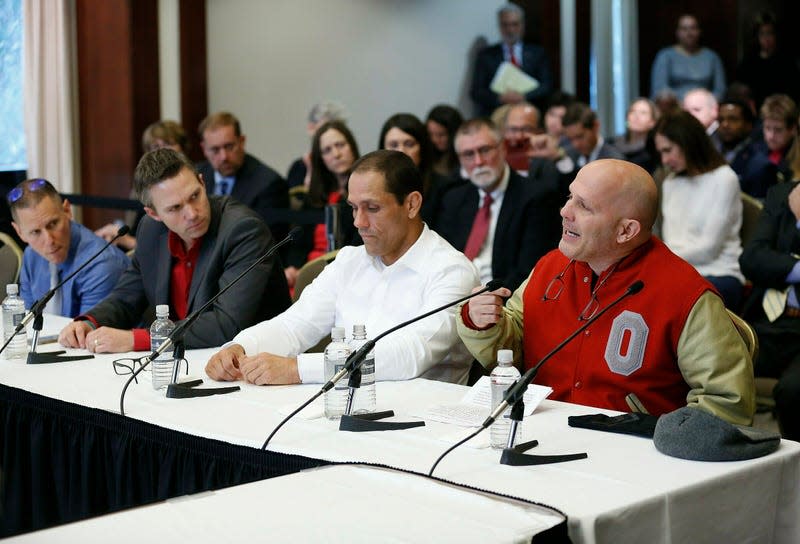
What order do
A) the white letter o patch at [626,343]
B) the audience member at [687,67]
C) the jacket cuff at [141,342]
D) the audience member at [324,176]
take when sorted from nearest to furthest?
the white letter o patch at [626,343]
the jacket cuff at [141,342]
the audience member at [324,176]
the audience member at [687,67]

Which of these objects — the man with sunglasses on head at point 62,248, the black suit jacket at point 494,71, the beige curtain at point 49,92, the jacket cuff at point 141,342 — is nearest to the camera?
the jacket cuff at point 141,342

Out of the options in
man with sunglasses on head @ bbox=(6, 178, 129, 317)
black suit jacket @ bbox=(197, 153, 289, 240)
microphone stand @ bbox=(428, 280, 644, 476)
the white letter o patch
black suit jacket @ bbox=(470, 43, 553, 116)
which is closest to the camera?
microphone stand @ bbox=(428, 280, 644, 476)

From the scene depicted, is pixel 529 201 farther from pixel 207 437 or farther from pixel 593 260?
pixel 207 437

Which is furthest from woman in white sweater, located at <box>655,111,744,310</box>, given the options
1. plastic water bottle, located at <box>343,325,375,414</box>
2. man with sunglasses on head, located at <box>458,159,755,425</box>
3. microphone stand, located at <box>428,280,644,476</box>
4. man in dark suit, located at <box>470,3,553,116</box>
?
man in dark suit, located at <box>470,3,553,116</box>

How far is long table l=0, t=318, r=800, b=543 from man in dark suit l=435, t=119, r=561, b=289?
2.09 metres

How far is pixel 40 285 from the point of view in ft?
14.0

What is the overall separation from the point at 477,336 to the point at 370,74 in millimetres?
6324

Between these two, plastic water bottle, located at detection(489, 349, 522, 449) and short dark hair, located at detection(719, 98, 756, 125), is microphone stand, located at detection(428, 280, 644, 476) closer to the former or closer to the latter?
plastic water bottle, located at detection(489, 349, 522, 449)

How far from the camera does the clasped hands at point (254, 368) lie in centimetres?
272

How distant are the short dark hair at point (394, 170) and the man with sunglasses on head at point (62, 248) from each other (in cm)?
143

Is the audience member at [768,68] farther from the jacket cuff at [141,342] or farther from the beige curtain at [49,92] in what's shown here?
the jacket cuff at [141,342]

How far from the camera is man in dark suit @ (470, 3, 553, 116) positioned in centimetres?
934

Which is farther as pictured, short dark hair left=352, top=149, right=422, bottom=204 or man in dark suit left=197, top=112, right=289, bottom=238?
man in dark suit left=197, top=112, right=289, bottom=238

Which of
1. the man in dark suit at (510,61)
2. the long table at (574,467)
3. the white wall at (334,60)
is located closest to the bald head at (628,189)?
the long table at (574,467)
